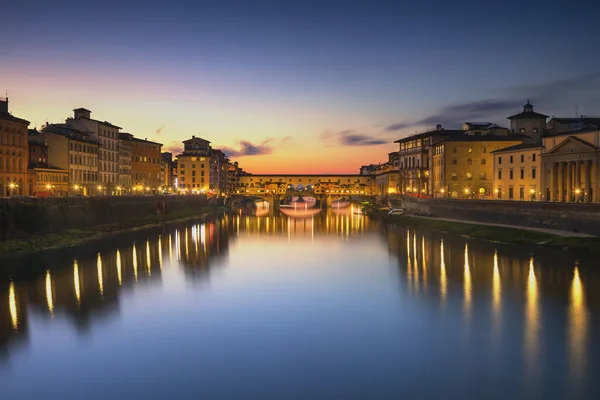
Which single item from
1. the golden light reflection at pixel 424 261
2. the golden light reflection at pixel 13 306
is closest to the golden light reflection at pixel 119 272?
the golden light reflection at pixel 13 306

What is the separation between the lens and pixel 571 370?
18453 mm

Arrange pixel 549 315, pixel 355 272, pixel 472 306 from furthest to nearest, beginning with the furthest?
pixel 355 272
pixel 472 306
pixel 549 315

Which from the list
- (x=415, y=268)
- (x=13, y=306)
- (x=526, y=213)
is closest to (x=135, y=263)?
(x=13, y=306)

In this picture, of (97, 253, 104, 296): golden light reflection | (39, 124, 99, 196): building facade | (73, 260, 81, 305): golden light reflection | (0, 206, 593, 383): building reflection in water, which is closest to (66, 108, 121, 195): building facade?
(39, 124, 99, 196): building facade

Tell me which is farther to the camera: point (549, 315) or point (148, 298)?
point (148, 298)

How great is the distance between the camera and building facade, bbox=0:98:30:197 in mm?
61781

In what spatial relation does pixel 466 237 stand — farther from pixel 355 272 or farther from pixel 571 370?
pixel 571 370

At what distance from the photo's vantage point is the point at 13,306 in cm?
2733

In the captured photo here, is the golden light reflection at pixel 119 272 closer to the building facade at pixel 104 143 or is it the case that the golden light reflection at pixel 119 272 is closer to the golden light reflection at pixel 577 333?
the golden light reflection at pixel 577 333

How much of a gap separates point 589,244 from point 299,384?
34.4 m

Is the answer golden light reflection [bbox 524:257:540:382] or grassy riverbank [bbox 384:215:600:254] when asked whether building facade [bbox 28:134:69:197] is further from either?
golden light reflection [bbox 524:257:540:382]

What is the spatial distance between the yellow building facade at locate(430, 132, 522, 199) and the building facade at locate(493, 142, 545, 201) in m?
10.5

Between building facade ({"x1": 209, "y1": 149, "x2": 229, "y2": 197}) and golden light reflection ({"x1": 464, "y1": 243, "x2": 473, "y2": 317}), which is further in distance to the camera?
building facade ({"x1": 209, "y1": 149, "x2": 229, "y2": 197})

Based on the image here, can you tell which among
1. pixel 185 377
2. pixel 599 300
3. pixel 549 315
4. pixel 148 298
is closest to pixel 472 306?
pixel 549 315
